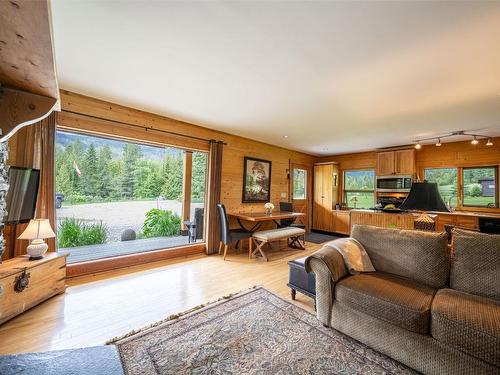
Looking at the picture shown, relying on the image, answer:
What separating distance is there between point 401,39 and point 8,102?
298 centimetres

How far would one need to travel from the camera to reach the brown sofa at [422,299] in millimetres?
1381

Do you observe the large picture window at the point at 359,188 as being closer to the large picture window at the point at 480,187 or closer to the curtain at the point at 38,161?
A: the large picture window at the point at 480,187

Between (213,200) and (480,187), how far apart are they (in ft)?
19.0

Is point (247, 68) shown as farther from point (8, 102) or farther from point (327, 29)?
point (8, 102)

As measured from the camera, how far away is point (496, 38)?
1.71 m

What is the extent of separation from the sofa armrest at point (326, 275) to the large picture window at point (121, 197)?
117 inches

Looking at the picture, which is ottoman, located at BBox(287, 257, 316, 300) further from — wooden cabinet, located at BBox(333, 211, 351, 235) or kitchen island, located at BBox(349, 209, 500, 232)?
wooden cabinet, located at BBox(333, 211, 351, 235)

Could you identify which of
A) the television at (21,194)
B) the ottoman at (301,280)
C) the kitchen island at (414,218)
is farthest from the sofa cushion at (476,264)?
the television at (21,194)

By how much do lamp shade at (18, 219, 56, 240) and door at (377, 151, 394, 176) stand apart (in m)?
6.71

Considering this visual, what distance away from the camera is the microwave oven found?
529 centimetres

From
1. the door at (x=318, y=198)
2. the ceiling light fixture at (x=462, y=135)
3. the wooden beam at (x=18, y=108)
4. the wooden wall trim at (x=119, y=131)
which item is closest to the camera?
the wooden beam at (x=18, y=108)

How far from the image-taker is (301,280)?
8.25 feet

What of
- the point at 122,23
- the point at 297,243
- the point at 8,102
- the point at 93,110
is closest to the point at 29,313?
the point at 8,102

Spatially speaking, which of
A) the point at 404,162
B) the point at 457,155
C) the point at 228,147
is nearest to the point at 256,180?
the point at 228,147
